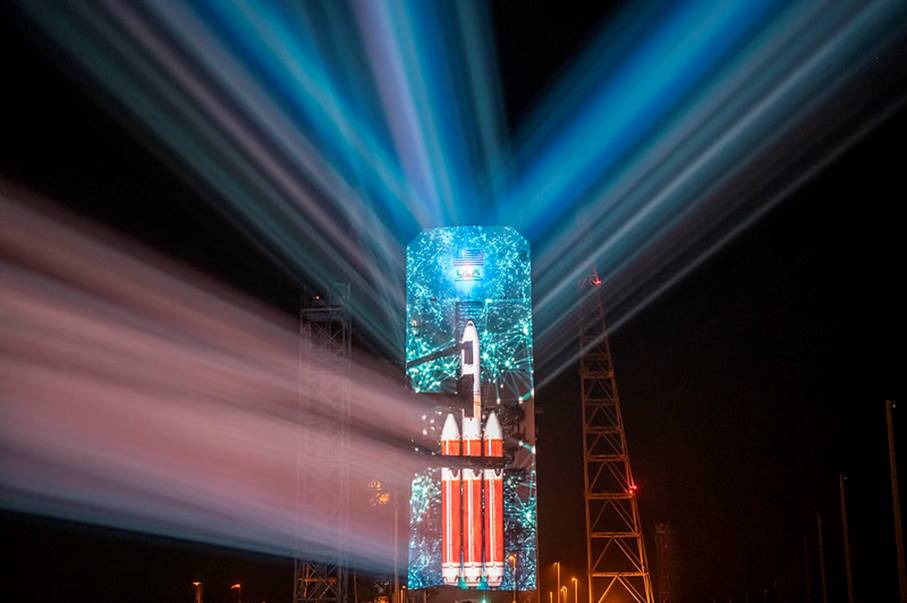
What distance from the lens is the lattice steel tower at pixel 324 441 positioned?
113 feet

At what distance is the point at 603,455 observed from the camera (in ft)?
146

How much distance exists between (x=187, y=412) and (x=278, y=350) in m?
6.39

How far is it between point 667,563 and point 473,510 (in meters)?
16.4

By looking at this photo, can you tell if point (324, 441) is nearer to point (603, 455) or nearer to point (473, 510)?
point (473, 510)

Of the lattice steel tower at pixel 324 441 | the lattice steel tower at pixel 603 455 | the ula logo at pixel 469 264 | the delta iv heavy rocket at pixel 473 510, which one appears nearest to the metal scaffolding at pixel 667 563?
the lattice steel tower at pixel 603 455

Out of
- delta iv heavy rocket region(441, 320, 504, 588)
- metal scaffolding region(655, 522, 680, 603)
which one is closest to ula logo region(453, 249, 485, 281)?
delta iv heavy rocket region(441, 320, 504, 588)

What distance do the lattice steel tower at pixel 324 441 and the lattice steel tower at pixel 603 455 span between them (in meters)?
12.1

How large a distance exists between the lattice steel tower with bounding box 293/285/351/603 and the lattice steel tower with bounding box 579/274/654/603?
12120mm

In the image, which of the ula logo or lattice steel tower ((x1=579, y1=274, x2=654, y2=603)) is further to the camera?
lattice steel tower ((x1=579, y1=274, x2=654, y2=603))

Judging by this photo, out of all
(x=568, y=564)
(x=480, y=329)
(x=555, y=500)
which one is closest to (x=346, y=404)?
(x=480, y=329)

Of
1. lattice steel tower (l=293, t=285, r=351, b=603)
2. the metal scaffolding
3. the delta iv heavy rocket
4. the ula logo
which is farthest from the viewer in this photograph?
the metal scaffolding

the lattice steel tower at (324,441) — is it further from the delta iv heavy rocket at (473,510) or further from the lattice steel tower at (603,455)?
the lattice steel tower at (603,455)

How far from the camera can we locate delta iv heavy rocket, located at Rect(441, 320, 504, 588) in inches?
1417

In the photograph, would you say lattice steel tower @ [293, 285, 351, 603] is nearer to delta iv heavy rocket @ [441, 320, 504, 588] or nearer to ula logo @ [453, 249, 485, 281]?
delta iv heavy rocket @ [441, 320, 504, 588]
